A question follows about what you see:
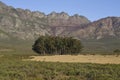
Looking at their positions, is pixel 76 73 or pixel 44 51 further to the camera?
pixel 44 51

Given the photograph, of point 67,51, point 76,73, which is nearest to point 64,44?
point 67,51

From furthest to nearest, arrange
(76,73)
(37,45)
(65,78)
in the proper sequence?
(37,45), (76,73), (65,78)

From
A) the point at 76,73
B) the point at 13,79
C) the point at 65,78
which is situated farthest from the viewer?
the point at 76,73

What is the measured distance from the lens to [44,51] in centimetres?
12850

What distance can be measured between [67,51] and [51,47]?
6.60 metres

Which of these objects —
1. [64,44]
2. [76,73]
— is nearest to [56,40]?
[64,44]

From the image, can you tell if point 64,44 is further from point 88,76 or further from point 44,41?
point 88,76

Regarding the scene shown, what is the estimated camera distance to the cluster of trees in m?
127

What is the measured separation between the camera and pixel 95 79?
25891 millimetres

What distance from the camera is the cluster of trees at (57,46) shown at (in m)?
127

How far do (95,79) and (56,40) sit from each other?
4133 inches

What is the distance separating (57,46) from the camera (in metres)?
130

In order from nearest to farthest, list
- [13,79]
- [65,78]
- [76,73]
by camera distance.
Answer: [13,79] < [65,78] < [76,73]

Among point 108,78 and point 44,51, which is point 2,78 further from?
point 44,51
